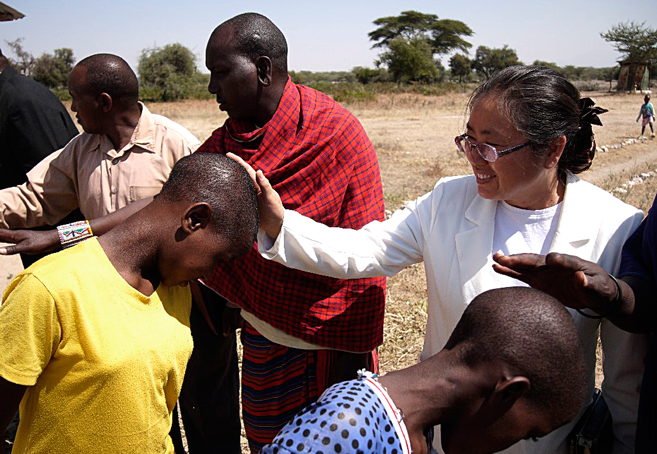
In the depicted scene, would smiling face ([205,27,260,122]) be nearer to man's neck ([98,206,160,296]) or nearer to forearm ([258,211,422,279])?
forearm ([258,211,422,279])

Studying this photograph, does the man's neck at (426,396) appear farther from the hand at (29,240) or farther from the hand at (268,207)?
the hand at (29,240)

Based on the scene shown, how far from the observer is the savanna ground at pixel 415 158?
13.9 feet

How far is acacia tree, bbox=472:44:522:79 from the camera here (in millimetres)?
51000

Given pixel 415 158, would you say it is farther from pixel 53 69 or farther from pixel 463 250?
pixel 53 69

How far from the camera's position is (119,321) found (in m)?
1.49

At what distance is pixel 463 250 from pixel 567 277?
42 centimetres

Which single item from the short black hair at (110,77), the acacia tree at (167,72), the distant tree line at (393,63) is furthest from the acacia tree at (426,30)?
the short black hair at (110,77)

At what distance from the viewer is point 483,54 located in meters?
53.7

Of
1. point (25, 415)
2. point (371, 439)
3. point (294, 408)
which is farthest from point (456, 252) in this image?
point (25, 415)

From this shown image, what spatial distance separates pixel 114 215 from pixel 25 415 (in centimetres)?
100

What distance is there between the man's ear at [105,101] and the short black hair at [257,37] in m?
0.57

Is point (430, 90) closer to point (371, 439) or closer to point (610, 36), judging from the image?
point (610, 36)

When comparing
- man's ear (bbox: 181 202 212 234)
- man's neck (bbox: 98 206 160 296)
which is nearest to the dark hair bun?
man's ear (bbox: 181 202 212 234)

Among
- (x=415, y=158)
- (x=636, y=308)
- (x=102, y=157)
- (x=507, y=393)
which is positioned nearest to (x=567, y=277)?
(x=636, y=308)
